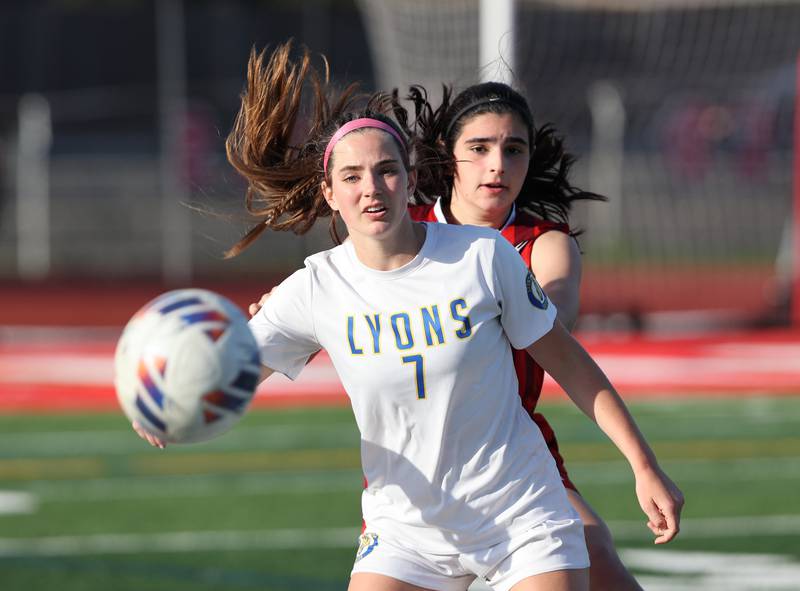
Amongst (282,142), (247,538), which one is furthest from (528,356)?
(247,538)

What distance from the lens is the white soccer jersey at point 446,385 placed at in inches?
150

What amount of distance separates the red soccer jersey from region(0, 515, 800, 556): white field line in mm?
3400

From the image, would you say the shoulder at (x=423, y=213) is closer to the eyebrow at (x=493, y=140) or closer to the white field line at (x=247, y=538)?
the eyebrow at (x=493, y=140)

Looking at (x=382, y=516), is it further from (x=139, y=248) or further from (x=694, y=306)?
(x=139, y=248)

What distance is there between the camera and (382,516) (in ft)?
13.0

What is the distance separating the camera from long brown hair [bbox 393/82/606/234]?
446cm

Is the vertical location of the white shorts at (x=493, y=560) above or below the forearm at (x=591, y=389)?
below

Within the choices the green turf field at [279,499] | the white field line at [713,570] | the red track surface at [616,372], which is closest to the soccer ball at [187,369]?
the green turf field at [279,499]

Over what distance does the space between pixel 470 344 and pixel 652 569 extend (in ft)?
12.1

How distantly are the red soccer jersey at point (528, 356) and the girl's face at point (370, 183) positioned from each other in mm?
575

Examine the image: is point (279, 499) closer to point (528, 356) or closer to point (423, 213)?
point (423, 213)

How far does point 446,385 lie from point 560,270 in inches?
26.1

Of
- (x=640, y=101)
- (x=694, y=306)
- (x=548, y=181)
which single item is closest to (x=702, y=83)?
(x=694, y=306)

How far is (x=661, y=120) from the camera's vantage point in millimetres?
29172
